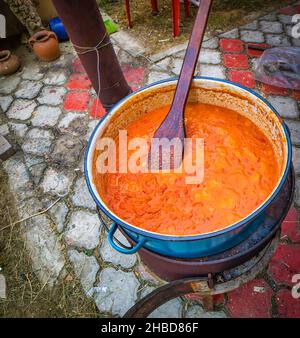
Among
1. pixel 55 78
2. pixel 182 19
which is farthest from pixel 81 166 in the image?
pixel 182 19

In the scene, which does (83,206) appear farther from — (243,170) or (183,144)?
(243,170)

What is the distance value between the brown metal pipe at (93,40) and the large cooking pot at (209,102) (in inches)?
25.7

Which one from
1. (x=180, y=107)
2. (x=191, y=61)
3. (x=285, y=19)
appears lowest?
(x=285, y=19)

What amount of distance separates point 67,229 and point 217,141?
5.40 feet

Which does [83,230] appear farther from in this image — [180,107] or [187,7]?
[187,7]

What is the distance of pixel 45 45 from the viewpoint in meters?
Answer: 4.07

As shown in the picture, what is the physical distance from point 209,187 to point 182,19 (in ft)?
11.8

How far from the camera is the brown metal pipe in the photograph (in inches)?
74.9

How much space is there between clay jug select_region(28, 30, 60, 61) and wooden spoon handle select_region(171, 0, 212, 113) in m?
3.04

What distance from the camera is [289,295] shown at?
219 cm

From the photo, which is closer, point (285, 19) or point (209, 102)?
point (209, 102)

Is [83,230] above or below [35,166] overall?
below
